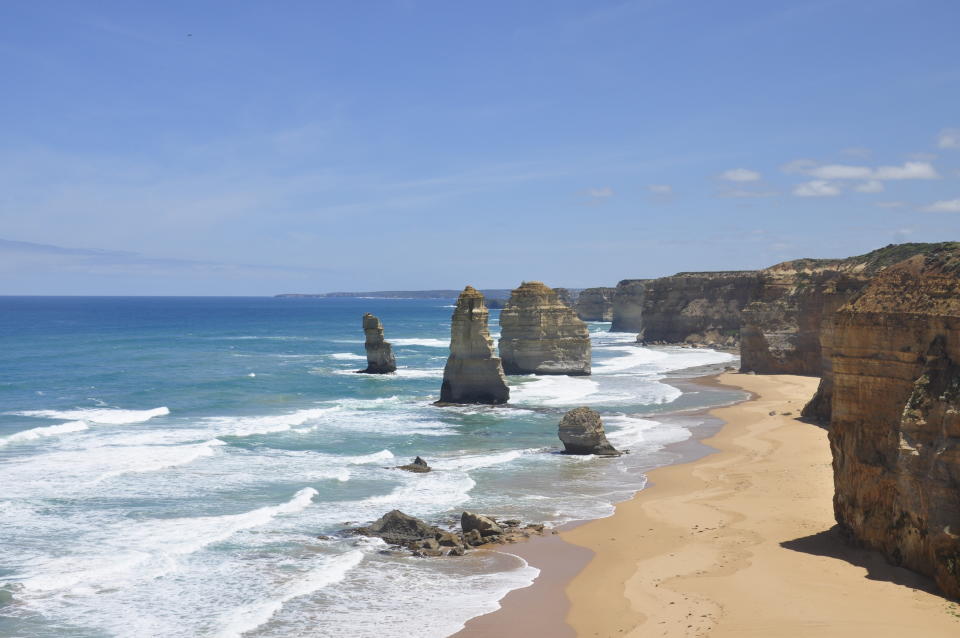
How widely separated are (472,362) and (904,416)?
1249 inches

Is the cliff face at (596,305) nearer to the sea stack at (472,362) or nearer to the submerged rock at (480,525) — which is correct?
the sea stack at (472,362)

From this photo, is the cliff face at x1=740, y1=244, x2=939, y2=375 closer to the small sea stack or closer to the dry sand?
the small sea stack

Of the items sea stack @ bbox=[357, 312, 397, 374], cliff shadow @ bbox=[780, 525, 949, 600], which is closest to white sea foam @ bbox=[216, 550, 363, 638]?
cliff shadow @ bbox=[780, 525, 949, 600]

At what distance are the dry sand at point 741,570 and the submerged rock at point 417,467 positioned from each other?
747 cm

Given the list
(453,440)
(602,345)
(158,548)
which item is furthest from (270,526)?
(602,345)

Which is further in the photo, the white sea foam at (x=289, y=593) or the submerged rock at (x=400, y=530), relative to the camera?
the submerged rock at (x=400, y=530)

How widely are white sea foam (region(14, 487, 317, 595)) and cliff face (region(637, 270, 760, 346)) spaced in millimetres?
69878

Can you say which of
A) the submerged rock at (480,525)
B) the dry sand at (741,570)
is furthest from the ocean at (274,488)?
the dry sand at (741,570)

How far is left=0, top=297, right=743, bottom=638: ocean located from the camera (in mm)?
16922

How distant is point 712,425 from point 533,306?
66.5 ft

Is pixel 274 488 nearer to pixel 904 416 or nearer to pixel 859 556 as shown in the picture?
pixel 859 556

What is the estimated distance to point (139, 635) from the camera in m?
15.4

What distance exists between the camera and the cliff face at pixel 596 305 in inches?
6078

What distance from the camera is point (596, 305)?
15538 cm
